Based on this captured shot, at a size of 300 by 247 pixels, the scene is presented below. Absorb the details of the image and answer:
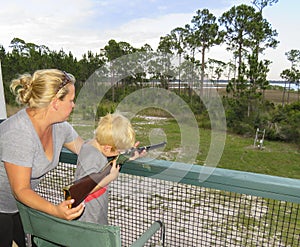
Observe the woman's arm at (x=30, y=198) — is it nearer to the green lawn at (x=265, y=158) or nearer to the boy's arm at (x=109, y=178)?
the boy's arm at (x=109, y=178)

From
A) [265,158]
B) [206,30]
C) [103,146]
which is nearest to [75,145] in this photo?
[103,146]

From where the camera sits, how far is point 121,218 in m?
1.09

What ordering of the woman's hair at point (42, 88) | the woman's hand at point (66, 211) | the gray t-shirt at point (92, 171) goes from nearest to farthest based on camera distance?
the woman's hand at point (66, 211), the woman's hair at point (42, 88), the gray t-shirt at point (92, 171)

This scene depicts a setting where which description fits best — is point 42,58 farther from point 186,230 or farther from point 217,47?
point 217,47

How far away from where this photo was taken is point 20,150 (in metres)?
0.63

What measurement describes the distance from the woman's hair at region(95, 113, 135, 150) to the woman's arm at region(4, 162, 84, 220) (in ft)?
0.88

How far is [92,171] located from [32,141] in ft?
0.66

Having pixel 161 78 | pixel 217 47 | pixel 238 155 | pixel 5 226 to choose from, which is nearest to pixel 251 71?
pixel 217 47

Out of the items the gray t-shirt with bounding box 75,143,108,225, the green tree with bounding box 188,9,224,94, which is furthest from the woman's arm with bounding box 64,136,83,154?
the green tree with bounding box 188,9,224,94

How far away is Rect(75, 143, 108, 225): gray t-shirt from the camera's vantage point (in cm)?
79

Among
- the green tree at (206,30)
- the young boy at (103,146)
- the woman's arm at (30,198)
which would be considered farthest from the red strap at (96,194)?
the green tree at (206,30)

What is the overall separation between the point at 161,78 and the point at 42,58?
2.80 meters

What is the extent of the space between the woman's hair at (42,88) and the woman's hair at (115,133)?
191 millimetres

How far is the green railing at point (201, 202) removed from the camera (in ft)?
2.46
